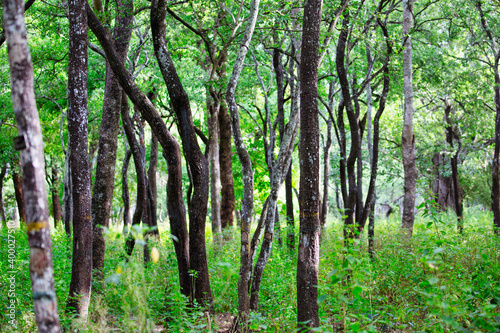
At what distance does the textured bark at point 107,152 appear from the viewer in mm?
7230

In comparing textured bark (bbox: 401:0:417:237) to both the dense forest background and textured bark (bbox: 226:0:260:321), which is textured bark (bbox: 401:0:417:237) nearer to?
the dense forest background

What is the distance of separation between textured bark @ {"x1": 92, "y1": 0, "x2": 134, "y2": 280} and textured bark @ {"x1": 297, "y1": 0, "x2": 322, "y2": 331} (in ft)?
12.8

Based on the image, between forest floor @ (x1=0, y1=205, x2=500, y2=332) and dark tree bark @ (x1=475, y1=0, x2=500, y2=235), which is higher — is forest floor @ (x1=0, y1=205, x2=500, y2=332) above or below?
below

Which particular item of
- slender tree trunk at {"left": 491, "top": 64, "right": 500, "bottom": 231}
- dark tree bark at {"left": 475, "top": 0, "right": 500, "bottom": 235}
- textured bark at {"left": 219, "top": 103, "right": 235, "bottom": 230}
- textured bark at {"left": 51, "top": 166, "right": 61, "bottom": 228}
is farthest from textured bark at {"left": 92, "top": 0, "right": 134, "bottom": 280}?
textured bark at {"left": 51, "top": 166, "right": 61, "bottom": 228}

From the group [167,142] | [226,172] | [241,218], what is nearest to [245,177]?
[241,218]

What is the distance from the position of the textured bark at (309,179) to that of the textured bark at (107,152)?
391 cm

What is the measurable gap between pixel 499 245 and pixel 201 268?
23.5 ft

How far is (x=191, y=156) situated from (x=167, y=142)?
1.48 ft

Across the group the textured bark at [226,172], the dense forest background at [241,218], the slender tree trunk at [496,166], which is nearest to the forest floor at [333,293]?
the dense forest background at [241,218]

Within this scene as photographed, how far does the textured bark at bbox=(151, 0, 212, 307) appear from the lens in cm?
638

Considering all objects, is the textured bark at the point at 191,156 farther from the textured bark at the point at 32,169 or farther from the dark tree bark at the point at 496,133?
the dark tree bark at the point at 496,133

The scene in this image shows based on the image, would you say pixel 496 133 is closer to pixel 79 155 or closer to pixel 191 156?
pixel 191 156

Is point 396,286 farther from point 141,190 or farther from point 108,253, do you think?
point 108,253

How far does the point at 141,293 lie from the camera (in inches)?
139
